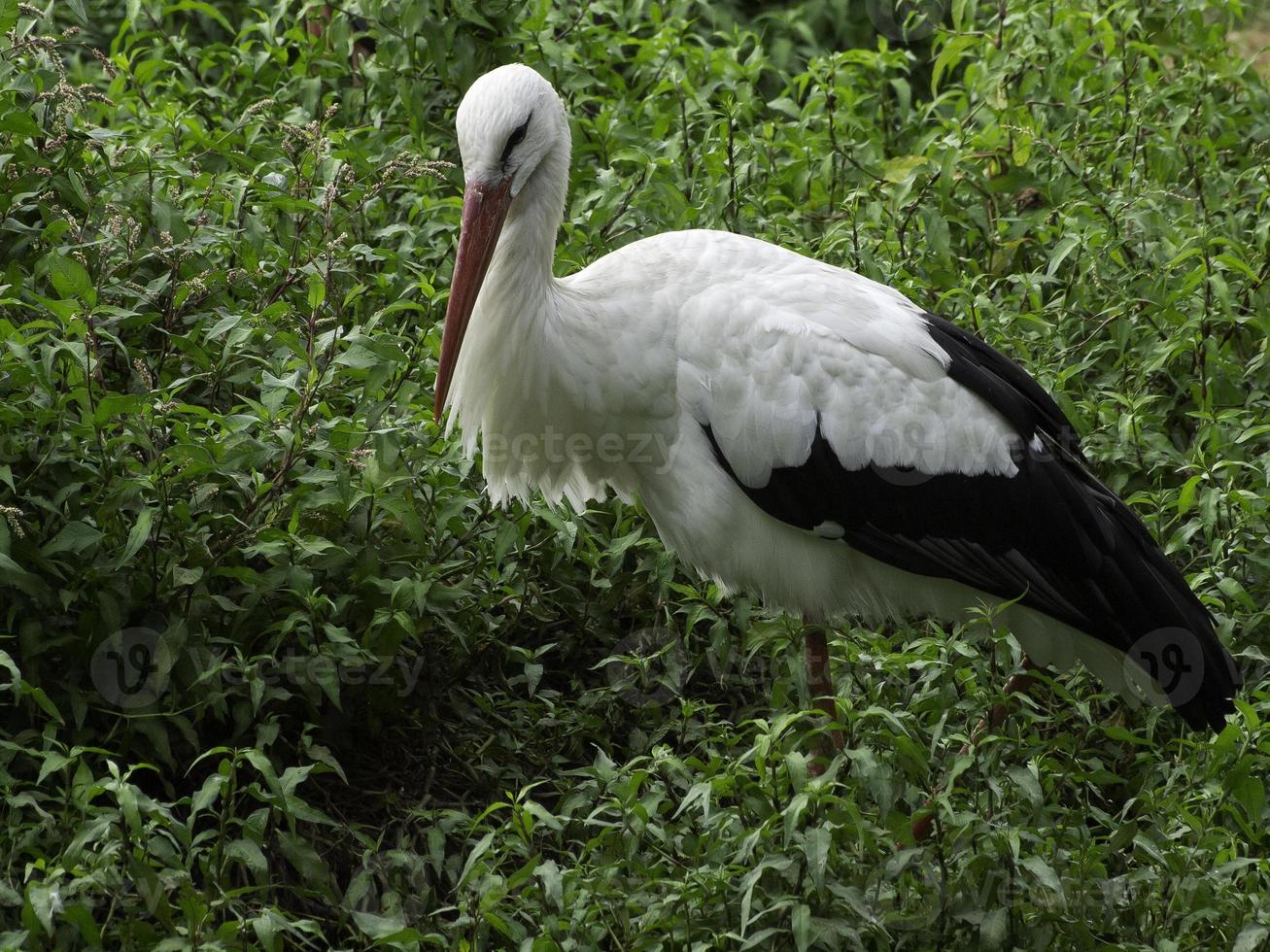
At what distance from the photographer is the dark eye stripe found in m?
3.62

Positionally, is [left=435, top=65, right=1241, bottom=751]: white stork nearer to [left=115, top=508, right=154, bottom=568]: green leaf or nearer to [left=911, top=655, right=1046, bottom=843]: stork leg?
[left=911, top=655, right=1046, bottom=843]: stork leg

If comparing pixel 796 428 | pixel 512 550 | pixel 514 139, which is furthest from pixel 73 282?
pixel 796 428

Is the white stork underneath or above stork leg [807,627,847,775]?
above

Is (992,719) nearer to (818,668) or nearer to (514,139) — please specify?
(818,668)

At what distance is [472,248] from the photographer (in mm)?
3648

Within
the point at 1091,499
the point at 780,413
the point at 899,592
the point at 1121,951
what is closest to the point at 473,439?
the point at 780,413

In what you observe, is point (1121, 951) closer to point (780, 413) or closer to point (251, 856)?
point (780, 413)

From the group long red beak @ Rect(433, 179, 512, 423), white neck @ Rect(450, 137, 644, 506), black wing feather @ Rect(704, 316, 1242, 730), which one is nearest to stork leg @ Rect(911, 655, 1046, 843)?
black wing feather @ Rect(704, 316, 1242, 730)

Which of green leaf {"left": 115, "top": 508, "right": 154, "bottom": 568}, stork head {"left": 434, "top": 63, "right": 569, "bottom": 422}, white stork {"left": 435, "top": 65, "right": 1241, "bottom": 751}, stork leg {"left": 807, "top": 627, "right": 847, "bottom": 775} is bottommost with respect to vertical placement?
stork leg {"left": 807, "top": 627, "right": 847, "bottom": 775}

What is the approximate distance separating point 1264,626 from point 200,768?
2.60 meters

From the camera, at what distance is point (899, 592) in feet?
12.9

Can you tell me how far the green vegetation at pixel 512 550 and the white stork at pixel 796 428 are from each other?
0.20 meters

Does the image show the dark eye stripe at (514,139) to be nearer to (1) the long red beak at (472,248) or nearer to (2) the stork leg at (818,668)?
(1) the long red beak at (472,248)

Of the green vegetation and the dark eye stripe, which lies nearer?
the green vegetation
